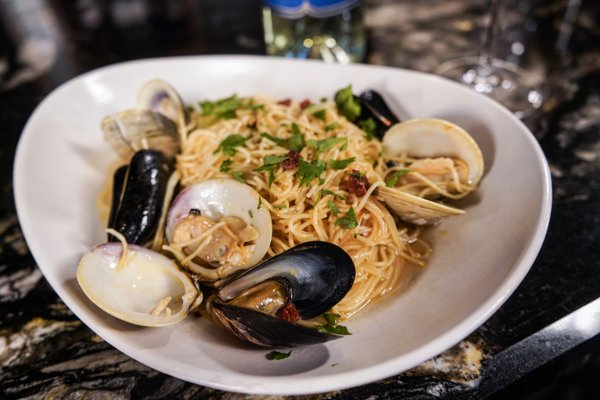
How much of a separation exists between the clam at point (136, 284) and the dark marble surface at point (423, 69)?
10.6 inches

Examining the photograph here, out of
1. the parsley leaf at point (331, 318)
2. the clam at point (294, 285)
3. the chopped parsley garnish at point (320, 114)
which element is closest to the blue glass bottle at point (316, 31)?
the chopped parsley garnish at point (320, 114)

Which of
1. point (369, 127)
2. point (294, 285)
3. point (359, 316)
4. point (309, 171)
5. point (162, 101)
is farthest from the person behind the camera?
point (162, 101)

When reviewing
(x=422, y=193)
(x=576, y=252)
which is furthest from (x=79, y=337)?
(x=576, y=252)

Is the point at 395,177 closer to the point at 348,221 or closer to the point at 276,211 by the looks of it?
the point at 348,221

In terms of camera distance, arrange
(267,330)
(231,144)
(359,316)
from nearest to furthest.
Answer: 1. (267,330)
2. (359,316)
3. (231,144)

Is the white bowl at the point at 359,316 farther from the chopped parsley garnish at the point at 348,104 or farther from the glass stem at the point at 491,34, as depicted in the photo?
the glass stem at the point at 491,34

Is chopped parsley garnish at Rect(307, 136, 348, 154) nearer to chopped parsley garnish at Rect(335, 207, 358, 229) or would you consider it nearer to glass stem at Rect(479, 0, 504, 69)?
chopped parsley garnish at Rect(335, 207, 358, 229)

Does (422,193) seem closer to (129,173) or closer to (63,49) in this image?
(129,173)

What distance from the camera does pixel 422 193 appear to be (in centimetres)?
207

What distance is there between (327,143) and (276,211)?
370 mm

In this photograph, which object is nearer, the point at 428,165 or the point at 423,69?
the point at 428,165

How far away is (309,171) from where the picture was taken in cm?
202

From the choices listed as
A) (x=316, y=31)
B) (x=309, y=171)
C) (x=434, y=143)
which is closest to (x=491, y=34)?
(x=316, y=31)

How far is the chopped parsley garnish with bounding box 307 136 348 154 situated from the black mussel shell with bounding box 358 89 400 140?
0.82 ft
